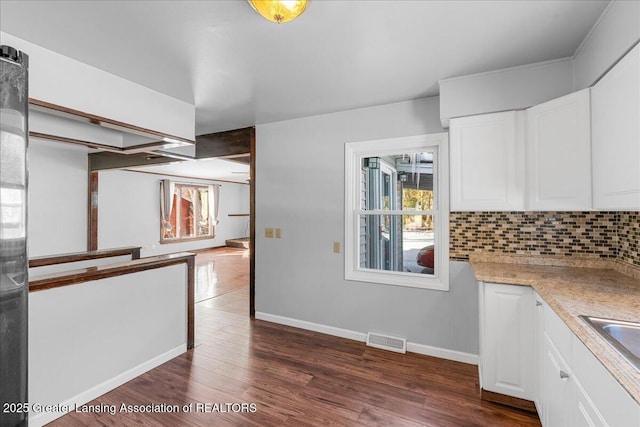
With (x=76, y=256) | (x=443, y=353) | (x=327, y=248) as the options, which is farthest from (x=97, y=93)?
(x=443, y=353)

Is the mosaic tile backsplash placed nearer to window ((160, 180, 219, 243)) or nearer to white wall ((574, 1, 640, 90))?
white wall ((574, 1, 640, 90))

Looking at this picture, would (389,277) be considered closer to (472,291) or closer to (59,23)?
(472,291)

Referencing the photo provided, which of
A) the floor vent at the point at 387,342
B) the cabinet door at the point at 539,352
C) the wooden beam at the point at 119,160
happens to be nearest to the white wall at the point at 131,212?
the wooden beam at the point at 119,160

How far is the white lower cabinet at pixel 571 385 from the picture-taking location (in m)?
0.90

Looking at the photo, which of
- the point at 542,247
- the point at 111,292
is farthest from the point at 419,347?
the point at 111,292

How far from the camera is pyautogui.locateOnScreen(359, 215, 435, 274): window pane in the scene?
3.00 meters

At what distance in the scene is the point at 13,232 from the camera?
90 centimetres

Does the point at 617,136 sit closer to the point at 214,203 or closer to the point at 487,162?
the point at 487,162

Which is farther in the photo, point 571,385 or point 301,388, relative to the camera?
point 301,388

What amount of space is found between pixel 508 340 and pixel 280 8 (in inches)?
92.0

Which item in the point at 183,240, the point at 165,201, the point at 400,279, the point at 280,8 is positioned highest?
the point at 280,8

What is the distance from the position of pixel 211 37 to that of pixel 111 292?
1944 mm

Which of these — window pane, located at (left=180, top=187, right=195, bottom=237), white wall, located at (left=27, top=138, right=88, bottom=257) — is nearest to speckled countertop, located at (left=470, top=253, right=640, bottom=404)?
white wall, located at (left=27, top=138, right=88, bottom=257)

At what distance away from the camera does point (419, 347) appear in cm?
284
